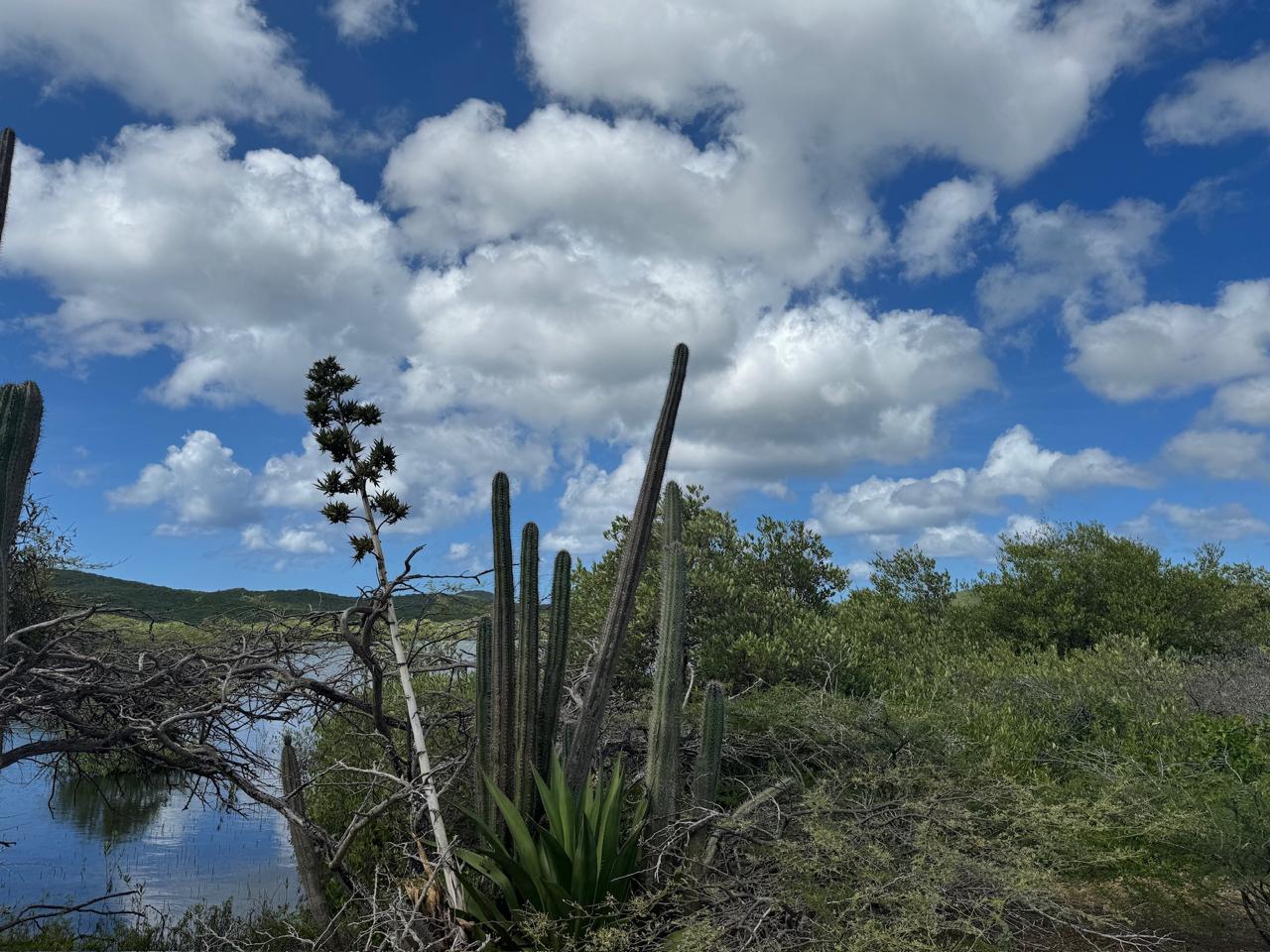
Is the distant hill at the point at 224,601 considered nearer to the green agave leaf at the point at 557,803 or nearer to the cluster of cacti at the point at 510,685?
the cluster of cacti at the point at 510,685

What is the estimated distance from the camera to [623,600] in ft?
18.9

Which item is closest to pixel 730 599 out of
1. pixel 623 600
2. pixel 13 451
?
pixel 623 600

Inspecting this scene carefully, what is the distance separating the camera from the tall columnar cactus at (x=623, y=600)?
557 cm

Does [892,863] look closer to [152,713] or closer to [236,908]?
[152,713]

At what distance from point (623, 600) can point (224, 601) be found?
30.4ft

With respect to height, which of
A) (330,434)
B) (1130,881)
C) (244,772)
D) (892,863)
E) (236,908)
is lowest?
(236,908)

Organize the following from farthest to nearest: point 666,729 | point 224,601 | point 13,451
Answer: point 224,601, point 13,451, point 666,729

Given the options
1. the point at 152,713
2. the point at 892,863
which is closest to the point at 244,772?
the point at 152,713

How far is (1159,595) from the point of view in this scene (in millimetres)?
18672

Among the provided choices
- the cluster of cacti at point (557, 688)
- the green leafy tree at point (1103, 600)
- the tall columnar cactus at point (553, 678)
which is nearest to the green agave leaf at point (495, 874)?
the cluster of cacti at point (557, 688)

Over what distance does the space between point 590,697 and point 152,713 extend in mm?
2979

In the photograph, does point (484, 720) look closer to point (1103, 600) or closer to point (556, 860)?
point (556, 860)

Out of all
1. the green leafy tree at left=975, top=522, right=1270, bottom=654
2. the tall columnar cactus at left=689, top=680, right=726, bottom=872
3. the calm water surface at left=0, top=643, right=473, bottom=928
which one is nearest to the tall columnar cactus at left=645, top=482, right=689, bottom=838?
the tall columnar cactus at left=689, top=680, right=726, bottom=872

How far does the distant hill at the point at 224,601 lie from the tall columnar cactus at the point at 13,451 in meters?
0.84
